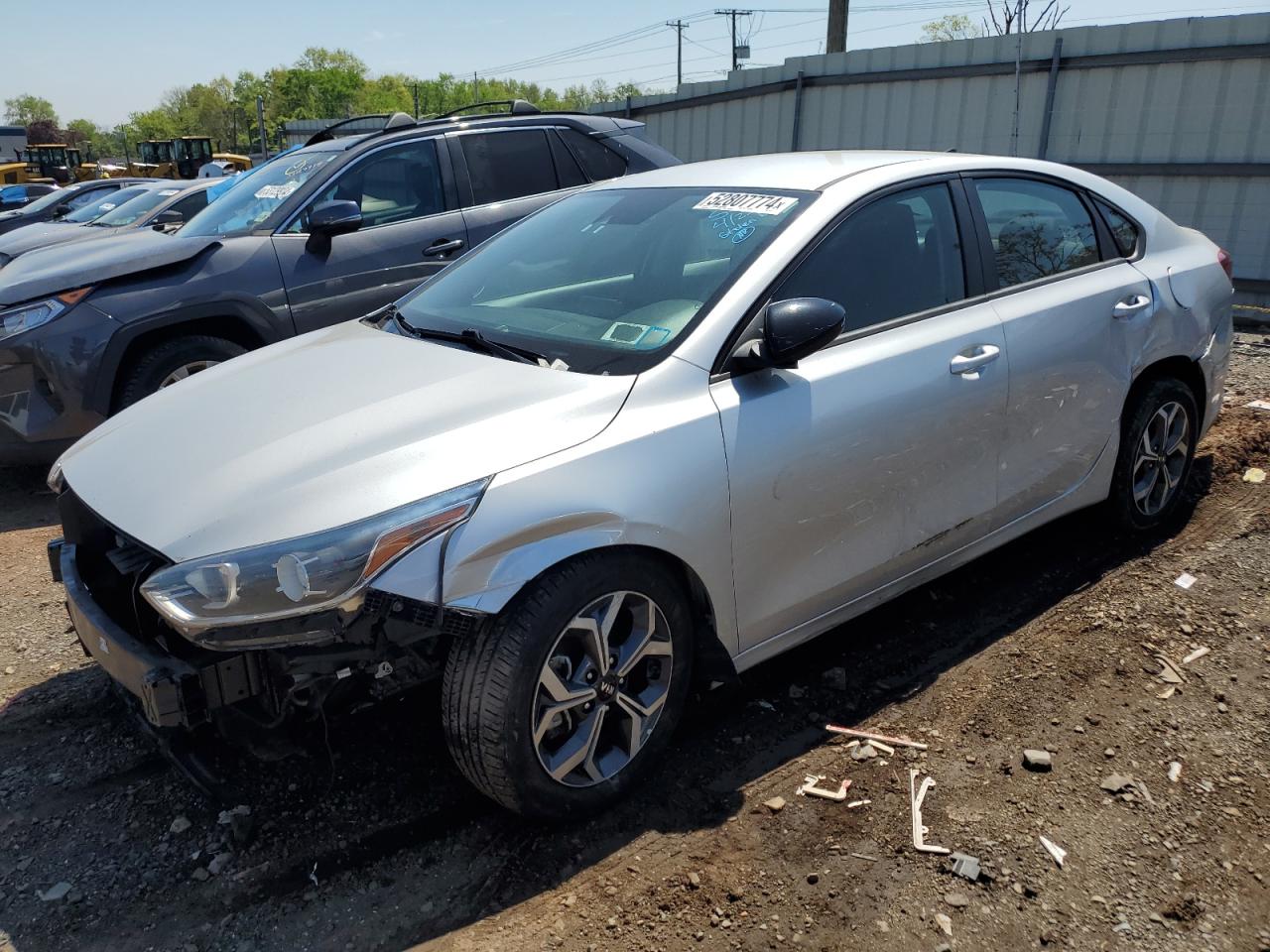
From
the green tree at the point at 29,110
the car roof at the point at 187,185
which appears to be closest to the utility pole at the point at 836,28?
the car roof at the point at 187,185

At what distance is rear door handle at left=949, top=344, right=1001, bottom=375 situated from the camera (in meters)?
3.30

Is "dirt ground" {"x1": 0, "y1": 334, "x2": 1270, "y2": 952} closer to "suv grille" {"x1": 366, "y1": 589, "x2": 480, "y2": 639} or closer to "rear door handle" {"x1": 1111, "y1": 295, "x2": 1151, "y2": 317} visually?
"suv grille" {"x1": 366, "y1": 589, "x2": 480, "y2": 639}

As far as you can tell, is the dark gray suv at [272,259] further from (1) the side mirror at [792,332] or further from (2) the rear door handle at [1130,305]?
(2) the rear door handle at [1130,305]

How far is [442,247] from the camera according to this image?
6000 mm

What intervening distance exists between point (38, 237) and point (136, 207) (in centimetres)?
169

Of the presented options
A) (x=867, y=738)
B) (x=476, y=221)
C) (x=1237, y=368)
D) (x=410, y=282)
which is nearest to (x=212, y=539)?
(x=867, y=738)

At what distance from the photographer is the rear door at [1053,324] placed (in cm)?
357

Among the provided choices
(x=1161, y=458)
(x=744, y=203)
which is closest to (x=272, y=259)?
(x=744, y=203)

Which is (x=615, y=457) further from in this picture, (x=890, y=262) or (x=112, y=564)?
(x=112, y=564)

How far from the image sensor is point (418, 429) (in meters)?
2.58

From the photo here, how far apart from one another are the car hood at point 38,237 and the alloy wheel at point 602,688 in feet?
25.4

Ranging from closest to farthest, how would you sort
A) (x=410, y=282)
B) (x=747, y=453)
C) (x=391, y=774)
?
(x=747, y=453) → (x=391, y=774) → (x=410, y=282)

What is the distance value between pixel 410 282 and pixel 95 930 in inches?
169

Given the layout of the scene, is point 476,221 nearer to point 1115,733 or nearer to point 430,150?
point 430,150
